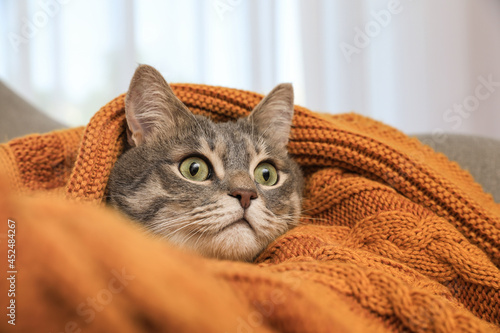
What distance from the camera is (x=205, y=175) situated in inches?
36.8

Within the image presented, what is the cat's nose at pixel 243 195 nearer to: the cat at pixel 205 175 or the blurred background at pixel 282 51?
the cat at pixel 205 175

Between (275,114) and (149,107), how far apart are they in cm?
37

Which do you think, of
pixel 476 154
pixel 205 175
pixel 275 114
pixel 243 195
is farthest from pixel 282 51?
pixel 243 195

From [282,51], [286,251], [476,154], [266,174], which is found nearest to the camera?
[286,251]

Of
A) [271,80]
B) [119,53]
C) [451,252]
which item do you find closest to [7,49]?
[119,53]

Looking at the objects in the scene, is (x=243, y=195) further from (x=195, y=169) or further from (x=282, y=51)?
(x=282, y=51)

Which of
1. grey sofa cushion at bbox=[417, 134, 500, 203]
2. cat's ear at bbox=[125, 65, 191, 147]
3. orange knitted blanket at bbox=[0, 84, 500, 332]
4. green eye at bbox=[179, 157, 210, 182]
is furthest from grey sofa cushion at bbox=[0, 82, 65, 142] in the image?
grey sofa cushion at bbox=[417, 134, 500, 203]

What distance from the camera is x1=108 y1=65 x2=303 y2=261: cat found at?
0.81m

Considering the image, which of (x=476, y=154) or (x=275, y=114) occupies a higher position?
(x=275, y=114)

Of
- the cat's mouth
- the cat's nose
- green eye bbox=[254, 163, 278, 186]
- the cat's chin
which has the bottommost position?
the cat's chin

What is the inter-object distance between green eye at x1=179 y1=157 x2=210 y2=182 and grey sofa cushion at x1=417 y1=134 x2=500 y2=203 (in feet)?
3.38

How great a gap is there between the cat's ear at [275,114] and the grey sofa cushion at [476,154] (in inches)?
28.9

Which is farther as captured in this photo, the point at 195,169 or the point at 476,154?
the point at 476,154

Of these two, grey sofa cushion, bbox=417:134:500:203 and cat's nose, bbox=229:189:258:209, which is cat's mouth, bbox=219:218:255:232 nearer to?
cat's nose, bbox=229:189:258:209
